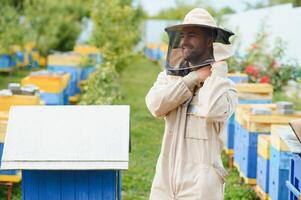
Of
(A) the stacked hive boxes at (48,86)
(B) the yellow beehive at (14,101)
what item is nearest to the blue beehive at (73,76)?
(A) the stacked hive boxes at (48,86)

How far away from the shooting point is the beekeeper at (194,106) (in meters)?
2.64

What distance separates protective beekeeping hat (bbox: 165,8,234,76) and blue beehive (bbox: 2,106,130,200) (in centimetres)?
68

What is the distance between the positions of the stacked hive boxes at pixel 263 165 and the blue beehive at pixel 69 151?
182 centimetres

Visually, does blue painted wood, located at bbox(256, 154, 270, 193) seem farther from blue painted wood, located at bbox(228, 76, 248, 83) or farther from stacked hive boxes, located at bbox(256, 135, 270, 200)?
blue painted wood, located at bbox(228, 76, 248, 83)

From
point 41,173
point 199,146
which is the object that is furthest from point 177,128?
point 41,173

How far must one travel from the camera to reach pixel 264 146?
4.94 m

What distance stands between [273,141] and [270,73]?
6.82 m

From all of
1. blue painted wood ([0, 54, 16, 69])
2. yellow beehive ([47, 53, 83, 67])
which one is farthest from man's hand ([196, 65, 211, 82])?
blue painted wood ([0, 54, 16, 69])

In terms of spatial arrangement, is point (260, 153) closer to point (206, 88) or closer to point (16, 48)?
point (206, 88)

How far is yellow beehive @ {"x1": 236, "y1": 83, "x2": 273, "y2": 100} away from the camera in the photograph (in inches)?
267

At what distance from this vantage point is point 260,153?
513cm

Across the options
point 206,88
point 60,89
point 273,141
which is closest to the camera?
point 206,88

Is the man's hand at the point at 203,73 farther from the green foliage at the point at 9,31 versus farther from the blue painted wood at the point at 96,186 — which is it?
the green foliage at the point at 9,31

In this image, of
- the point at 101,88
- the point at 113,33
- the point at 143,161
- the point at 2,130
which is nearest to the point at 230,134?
the point at 143,161
